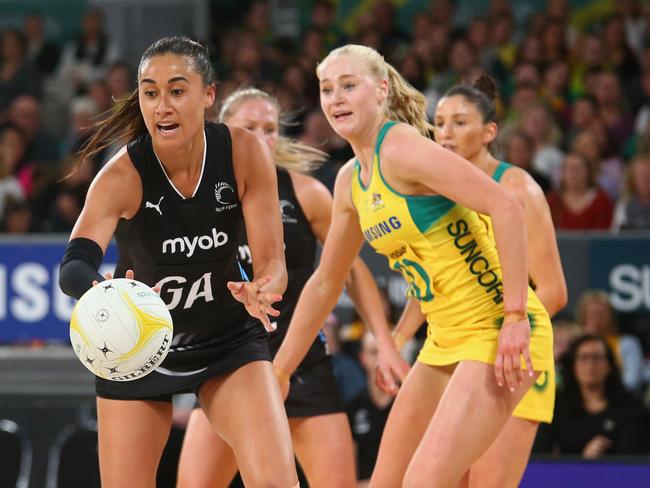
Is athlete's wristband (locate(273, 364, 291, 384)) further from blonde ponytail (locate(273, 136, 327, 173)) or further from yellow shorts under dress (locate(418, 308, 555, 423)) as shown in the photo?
blonde ponytail (locate(273, 136, 327, 173))

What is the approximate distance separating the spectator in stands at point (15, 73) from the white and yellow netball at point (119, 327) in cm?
814

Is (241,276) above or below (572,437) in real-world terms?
above

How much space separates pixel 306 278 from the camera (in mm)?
5156

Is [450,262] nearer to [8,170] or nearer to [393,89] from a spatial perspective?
[393,89]

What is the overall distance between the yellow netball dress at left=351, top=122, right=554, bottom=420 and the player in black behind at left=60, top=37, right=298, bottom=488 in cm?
38

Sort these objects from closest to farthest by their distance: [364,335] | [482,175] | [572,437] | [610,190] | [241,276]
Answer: [482,175], [241,276], [572,437], [364,335], [610,190]

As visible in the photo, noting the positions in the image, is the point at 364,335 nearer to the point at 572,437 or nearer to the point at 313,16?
the point at 572,437

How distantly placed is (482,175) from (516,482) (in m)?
1.23

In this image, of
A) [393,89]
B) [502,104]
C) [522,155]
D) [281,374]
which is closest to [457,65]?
[502,104]

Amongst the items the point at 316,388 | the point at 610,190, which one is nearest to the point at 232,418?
the point at 316,388

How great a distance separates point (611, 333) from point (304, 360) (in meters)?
2.86

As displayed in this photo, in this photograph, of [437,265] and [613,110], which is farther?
[613,110]

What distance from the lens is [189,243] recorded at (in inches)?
157

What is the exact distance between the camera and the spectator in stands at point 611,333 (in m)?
7.21
